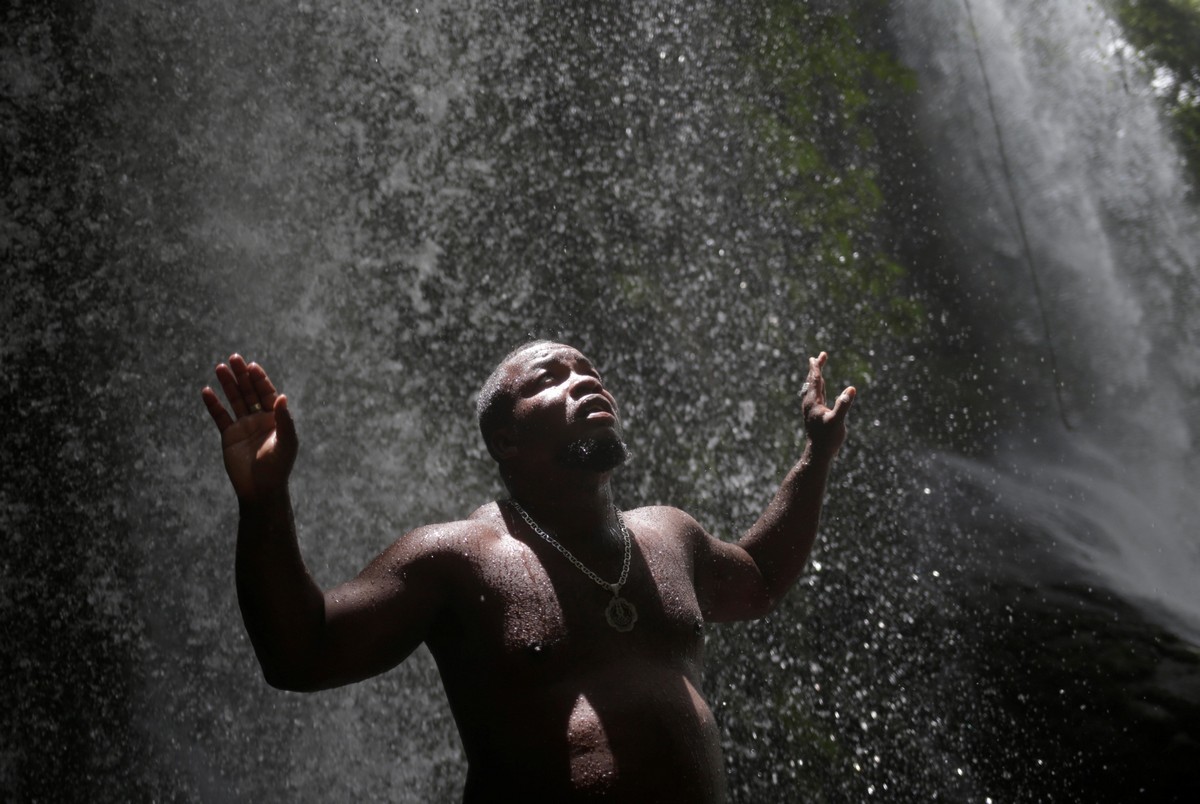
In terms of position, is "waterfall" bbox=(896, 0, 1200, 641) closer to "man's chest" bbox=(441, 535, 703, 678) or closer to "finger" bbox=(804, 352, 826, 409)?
"finger" bbox=(804, 352, 826, 409)

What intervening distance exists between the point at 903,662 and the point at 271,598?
11.6ft

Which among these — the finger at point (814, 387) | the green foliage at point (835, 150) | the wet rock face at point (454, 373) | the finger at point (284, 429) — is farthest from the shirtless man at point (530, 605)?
the green foliage at point (835, 150)

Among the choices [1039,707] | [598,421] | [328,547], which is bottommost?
[1039,707]

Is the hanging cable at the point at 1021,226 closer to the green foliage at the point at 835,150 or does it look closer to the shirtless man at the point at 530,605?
the green foliage at the point at 835,150

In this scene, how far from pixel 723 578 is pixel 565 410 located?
0.63 m

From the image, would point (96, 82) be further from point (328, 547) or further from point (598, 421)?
point (598, 421)

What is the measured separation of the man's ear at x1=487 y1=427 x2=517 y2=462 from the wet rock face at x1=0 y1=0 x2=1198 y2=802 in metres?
1.79

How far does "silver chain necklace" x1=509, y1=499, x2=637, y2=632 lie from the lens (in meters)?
2.39

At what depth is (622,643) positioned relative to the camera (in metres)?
2.38

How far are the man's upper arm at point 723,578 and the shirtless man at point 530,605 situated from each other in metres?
0.01

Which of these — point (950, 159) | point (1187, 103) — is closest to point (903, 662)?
point (950, 159)

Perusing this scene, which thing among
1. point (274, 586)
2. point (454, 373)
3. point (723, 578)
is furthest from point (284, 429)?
point (454, 373)

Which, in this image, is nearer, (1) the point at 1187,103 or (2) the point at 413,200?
(2) the point at 413,200

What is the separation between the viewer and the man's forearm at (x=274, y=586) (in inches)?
83.7
